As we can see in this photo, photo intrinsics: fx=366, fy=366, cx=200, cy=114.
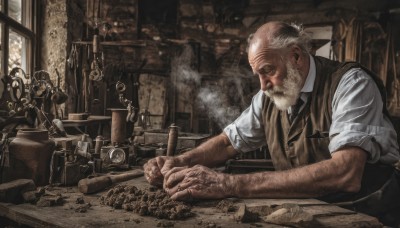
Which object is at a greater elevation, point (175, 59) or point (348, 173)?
point (175, 59)

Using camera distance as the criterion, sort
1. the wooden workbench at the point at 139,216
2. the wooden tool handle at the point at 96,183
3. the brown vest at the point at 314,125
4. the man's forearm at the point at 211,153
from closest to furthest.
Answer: the wooden workbench at the point at 139,216 < the wooden tool handle at the point at 96,183 < the brown vest at the point at 314,125 < the man's forearm at the point at 211,153

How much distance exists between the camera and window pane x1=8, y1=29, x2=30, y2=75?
16.8 feet

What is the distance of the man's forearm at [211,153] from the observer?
274 cm

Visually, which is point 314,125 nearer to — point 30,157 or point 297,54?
point 297,54

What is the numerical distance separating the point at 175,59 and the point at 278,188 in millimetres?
8200

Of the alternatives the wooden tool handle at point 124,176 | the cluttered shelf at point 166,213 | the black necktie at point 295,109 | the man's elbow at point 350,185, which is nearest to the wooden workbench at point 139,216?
the cluttered shelf at point 166,213

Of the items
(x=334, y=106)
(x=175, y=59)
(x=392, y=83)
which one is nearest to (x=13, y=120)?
(x=334, y=106)

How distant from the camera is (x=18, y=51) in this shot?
17.9 ft

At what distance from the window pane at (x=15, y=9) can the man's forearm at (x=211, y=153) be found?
3747 mm

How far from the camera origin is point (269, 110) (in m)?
2.81

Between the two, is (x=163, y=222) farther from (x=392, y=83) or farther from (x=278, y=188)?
(x=392, y=83)

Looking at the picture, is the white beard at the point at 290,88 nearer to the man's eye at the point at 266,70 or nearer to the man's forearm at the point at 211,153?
the man's eye at the point at 266,70

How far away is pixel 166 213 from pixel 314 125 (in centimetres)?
121

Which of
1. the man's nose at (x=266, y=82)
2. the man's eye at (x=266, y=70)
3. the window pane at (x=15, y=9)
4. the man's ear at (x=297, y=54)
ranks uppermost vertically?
the window pane at (x=15, y=9)
